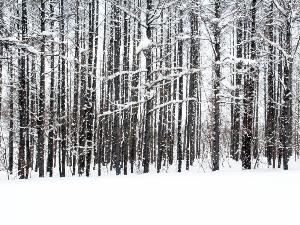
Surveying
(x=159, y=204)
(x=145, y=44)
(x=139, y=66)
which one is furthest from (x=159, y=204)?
(x=139, y=66)

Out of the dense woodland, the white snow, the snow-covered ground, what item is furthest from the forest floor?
the white snow

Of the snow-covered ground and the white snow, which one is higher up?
the white snow

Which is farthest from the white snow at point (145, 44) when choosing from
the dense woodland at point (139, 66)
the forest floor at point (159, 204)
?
the forest floor at point (159, 204)

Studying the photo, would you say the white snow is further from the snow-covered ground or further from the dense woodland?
the snow-covered ground

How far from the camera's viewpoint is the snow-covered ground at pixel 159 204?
5.22m

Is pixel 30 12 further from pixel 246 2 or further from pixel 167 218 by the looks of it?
pixel 167 218

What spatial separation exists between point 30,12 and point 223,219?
16.9 meters

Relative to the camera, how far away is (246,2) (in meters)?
16.9

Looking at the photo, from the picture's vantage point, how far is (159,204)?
6273 mm

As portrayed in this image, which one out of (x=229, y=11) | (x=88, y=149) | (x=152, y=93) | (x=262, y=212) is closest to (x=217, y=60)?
(x=229, y=11)

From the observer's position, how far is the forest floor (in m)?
5.22

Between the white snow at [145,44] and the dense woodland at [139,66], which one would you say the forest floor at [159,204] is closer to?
the dense woodland at [139,66]

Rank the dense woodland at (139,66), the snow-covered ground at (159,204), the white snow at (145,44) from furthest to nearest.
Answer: the dense woodland at (139,66) → the white snow at (145,44) → the snow-covered ground at (159,204)

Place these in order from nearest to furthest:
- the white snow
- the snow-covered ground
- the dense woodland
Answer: the snow-covered ground → the white snow → the dense woodland
